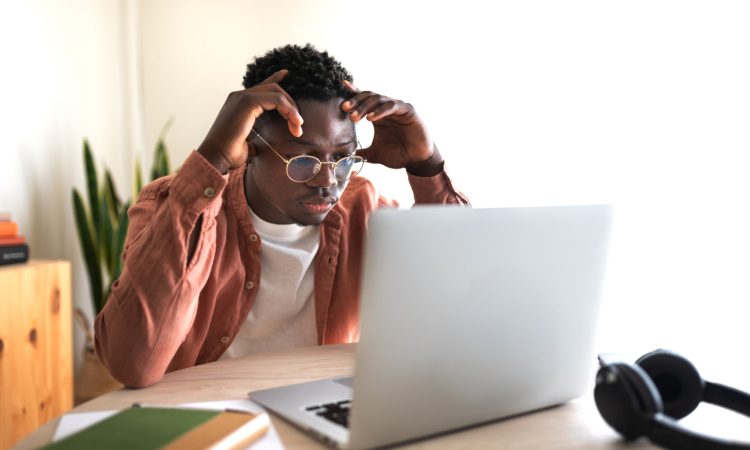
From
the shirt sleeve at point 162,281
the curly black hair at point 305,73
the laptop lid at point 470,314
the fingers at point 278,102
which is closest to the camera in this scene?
the laptop lid at point 470,314

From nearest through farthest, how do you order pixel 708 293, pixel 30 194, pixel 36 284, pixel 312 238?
pixel 312 238
pixel 708 293
pixel 36 284
pixel 30 194

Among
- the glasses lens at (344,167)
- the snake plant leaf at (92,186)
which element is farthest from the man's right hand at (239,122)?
the snake plant leaf at (92,186)

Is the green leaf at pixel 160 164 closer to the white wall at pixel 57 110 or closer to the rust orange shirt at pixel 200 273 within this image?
the white wall at pixel 57 110

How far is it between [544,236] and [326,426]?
383mm

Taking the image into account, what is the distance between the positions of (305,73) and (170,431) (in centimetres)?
91

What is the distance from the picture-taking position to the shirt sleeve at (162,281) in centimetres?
121

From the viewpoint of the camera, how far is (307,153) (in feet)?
4.69

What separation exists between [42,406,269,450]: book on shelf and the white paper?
0.01 m

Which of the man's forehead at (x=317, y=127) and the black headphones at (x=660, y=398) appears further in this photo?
the man's forehead at (x=317, y=127)

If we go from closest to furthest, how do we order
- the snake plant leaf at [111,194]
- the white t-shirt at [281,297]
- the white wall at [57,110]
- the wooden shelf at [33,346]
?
1. the white t-shirt at [281,297]
2. the wooden shelf at [33,346]
3. the white wall at [57,110]
4. the snake plant leaf at [111,194]

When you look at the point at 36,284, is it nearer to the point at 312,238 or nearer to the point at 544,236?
the point at 312,238

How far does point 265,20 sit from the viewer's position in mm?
3139

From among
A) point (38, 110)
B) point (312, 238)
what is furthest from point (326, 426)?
point (38, 110)

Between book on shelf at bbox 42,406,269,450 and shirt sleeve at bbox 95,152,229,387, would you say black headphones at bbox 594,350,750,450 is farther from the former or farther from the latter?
shirt sleeve at bbox 95,152,229,387
